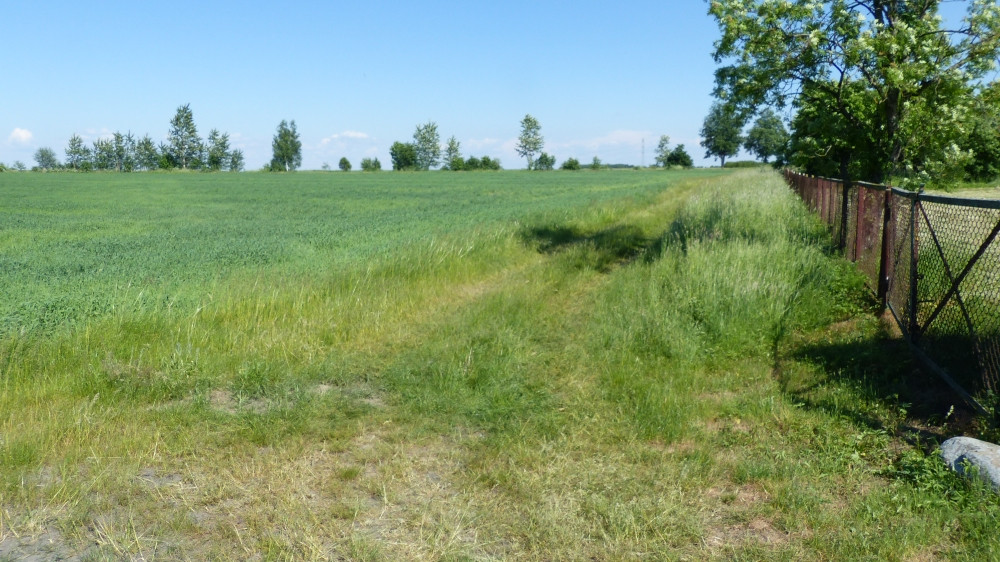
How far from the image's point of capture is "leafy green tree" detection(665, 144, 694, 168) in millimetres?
127000

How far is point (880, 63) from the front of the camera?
9.60m

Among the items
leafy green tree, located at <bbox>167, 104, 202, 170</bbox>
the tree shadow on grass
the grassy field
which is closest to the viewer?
the grassy field

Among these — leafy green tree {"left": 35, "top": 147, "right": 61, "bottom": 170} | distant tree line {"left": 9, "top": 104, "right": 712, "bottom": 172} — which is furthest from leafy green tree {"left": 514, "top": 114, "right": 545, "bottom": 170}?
leafy green tree {"left": 35, "top": 147, "right": 61, "bottom": 170}

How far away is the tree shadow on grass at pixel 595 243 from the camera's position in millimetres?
13211

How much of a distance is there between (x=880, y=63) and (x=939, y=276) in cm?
400

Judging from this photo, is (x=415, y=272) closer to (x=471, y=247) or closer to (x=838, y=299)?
(x=471, y=247)

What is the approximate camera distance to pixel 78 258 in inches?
453

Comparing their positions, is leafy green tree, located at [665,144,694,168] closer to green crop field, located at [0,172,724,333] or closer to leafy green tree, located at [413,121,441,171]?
leafy green tree, located at [413,121,441,171]

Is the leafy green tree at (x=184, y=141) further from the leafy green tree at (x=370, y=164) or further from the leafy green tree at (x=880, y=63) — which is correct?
the leafy green tree at (x=880, y=63)

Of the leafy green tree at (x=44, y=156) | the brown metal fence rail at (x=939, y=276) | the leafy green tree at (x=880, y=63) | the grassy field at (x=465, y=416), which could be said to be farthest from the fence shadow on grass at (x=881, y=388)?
the leafy green tree at (x=44, y=156)

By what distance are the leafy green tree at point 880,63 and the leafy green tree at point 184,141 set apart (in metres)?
116

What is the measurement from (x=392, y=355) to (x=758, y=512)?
4199mm

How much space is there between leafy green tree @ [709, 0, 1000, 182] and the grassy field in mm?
2254

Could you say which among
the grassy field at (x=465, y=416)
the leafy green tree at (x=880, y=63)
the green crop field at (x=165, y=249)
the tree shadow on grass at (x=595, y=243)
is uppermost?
the leafy green tree at (x=880, y=63)
